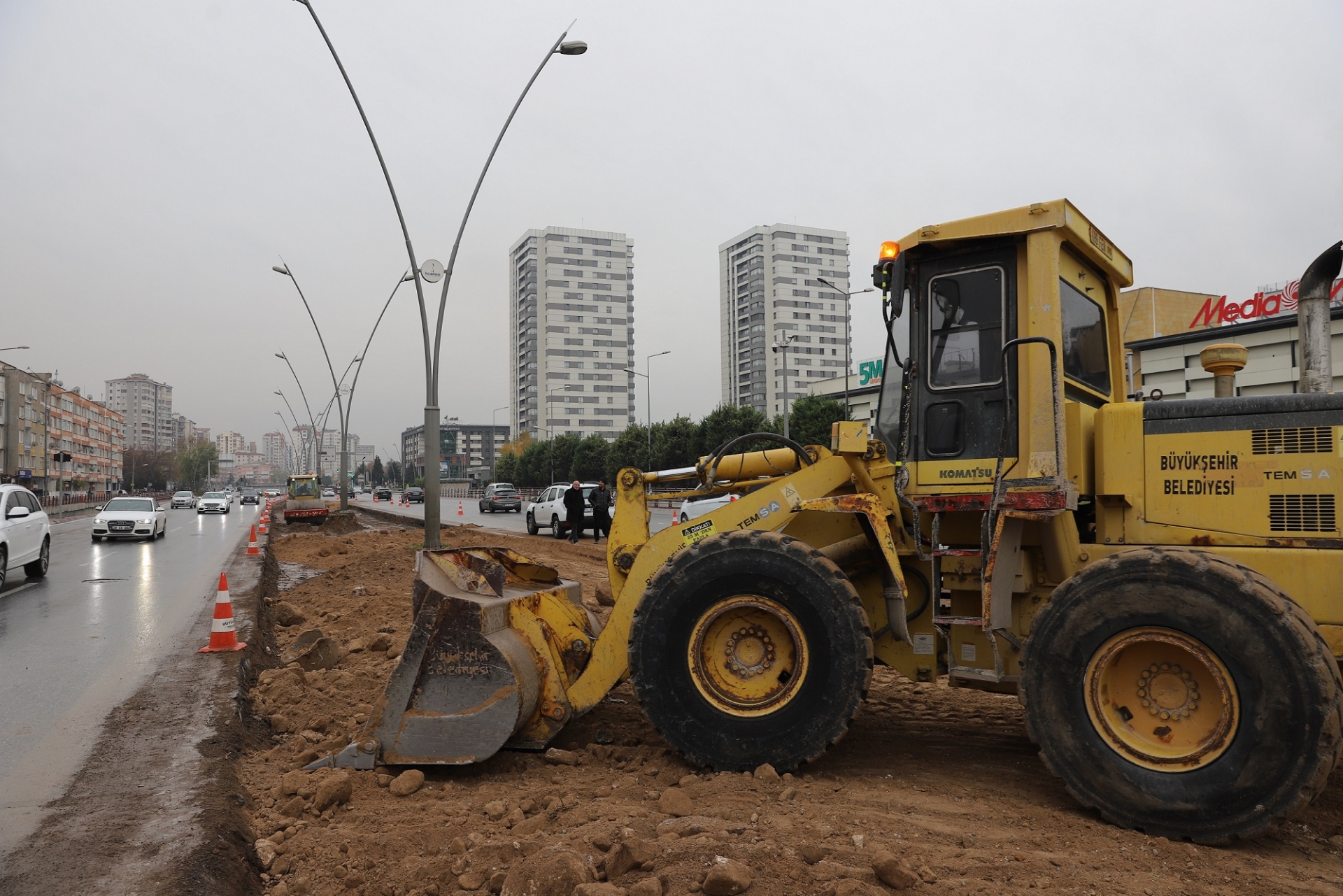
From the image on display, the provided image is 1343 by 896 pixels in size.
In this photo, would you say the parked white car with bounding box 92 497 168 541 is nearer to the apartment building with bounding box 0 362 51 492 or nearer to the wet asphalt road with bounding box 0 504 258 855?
the wet asphalt road with bounding box 0 504 258 855

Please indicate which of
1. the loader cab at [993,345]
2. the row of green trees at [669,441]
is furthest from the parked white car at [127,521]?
the loader cab at [993,345]

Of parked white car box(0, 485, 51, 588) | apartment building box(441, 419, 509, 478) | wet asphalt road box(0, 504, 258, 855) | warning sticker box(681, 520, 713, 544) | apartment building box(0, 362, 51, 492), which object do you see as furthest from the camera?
apartment building box(441, 419, 509, 478)

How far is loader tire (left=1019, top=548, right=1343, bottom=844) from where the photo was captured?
3.44 meters

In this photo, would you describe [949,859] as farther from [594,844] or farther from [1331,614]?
[1331,614]

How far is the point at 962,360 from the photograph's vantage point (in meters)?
4.60

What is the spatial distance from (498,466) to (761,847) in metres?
107

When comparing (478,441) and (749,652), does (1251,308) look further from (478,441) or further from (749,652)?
(478,441)

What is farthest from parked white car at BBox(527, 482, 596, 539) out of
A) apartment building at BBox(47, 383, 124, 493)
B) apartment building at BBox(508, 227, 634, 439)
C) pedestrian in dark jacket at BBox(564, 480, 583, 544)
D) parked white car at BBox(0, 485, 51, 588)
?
apartment building at BBox(508, 227, 634, 439)

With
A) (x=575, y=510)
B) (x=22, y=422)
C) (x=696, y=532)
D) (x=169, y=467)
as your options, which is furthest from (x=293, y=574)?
(x=169, y=467)

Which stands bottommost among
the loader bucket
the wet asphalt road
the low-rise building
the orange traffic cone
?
the wet asphalt road

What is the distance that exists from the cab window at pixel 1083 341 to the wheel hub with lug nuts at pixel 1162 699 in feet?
4.79

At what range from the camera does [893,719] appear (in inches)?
225

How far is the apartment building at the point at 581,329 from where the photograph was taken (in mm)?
131500

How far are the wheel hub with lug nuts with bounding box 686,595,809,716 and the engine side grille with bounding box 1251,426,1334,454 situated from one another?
2.36m
